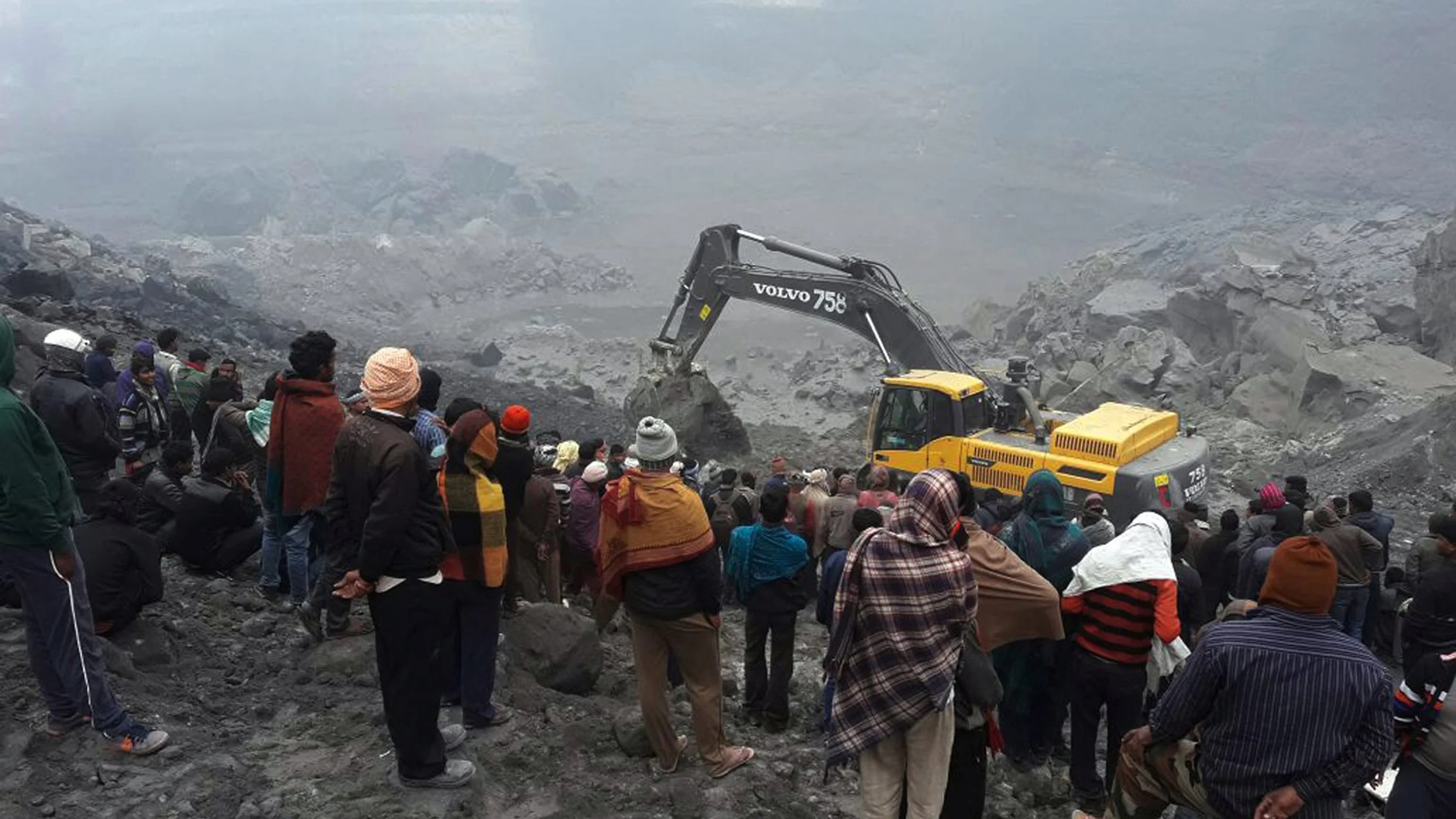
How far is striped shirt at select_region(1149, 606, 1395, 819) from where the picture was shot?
11.3ft

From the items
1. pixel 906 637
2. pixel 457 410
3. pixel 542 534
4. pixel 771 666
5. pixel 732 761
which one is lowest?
pixel 732 761

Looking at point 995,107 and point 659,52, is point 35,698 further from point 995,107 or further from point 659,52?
point 659,52

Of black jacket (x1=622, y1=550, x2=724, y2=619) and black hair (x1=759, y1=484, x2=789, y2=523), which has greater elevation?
black hair (x1=759, y1=484, x2=789, y2=523)

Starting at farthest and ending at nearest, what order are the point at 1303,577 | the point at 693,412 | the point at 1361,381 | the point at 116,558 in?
1. the point at 1361,381
2. the point at 693,412
3. the point at 116,558
4. the point at 1303,577

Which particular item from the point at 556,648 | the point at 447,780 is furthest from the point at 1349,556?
the point at 447,780

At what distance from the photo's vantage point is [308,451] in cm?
546

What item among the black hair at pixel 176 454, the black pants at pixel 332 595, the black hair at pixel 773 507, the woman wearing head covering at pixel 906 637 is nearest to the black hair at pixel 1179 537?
the black hair at pixel 773 507

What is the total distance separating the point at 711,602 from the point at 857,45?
215ft

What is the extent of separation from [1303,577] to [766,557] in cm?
272

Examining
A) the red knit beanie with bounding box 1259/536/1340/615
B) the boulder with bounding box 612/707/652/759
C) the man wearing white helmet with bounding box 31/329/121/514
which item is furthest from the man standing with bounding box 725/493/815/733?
the man wearing white helmet with bounding box 31/329/121/514

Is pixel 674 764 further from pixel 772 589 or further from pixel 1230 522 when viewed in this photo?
pixel 1230 522

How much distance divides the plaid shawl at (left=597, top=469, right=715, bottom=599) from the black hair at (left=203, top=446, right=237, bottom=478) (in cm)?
287

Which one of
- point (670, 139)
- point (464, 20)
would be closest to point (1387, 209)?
point (670, 139)

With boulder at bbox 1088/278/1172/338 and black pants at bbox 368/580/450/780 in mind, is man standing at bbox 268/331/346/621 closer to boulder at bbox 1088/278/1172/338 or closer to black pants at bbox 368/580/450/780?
black pants at bbox 368/580/450/780
